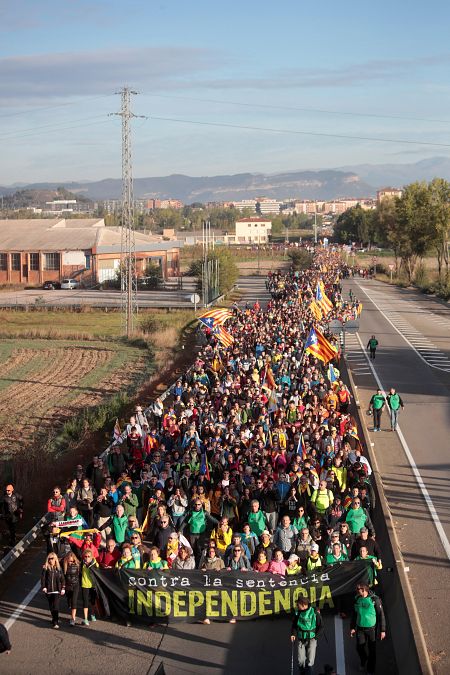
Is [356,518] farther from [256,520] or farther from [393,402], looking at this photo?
[393,402]

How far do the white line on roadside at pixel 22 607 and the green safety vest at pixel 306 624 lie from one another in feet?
13.4

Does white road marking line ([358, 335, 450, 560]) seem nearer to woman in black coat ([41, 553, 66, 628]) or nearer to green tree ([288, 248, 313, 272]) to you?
woman in black coat ([41, 553, 66, 628])

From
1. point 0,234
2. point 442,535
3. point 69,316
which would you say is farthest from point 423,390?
point 0,234

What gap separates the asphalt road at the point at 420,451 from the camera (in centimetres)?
1386

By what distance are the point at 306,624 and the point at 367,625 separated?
751 millimetres

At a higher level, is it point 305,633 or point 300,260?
point 305,633

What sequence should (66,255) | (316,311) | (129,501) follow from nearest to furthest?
1. (129,501)
2. (316,311)
3. (66,255)

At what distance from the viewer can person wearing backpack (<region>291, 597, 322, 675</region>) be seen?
36.4 feet

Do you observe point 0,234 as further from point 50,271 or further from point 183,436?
point 183,436

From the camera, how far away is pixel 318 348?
2934cm

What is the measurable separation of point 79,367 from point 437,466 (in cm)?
2599

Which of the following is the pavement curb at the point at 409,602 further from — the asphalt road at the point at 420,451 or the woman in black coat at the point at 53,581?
the woman in black coat at the point at 53,581

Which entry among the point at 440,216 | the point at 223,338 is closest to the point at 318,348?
the point at 223,338

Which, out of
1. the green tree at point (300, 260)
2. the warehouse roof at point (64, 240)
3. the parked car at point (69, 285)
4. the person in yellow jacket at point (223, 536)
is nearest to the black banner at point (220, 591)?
the person in yellow jacket at point (223, 536)
